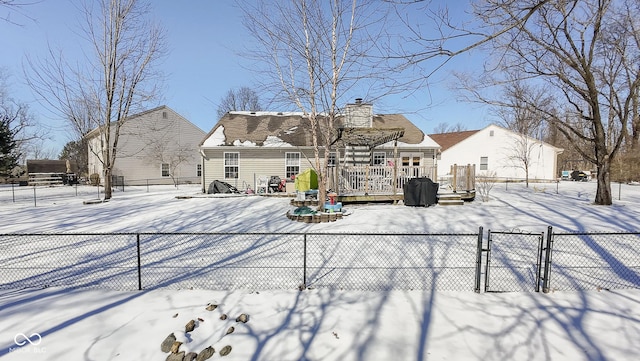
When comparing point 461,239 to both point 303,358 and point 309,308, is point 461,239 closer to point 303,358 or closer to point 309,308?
point 309,308

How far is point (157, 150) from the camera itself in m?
27.1

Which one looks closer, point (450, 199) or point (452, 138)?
point (450, 199)

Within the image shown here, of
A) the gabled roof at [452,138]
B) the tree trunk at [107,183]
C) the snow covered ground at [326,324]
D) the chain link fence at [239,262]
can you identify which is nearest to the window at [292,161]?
the tree trunk at [107,183]

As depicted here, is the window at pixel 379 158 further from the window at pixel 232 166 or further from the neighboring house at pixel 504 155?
the neighboring house at pixel 504 155

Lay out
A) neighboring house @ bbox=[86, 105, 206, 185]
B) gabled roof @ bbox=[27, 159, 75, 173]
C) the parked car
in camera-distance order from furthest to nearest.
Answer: gabled roof @ bbox=[27, 159, 75, 173]
the parked car
neighboring house @ bbox=[86, 105, 206, 185]

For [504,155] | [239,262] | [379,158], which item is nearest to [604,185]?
[379,158]

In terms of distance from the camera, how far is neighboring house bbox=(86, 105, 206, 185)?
26125 mm

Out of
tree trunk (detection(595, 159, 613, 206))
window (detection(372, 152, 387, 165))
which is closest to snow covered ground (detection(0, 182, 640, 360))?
tree trunk (detection(595, 159, 613, 206))

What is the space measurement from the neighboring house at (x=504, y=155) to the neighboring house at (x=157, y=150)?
26.1m

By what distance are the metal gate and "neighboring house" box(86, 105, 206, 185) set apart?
26035mm

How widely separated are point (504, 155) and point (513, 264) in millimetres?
30028

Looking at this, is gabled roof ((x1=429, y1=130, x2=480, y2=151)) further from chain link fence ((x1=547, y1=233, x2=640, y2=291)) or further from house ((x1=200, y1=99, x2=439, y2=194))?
chain link fence ((x1=547, y1=233, x2=640, y2=291))

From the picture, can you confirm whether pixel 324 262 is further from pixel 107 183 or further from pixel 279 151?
pixel 107 183

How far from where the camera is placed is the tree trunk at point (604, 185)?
1178 cm
